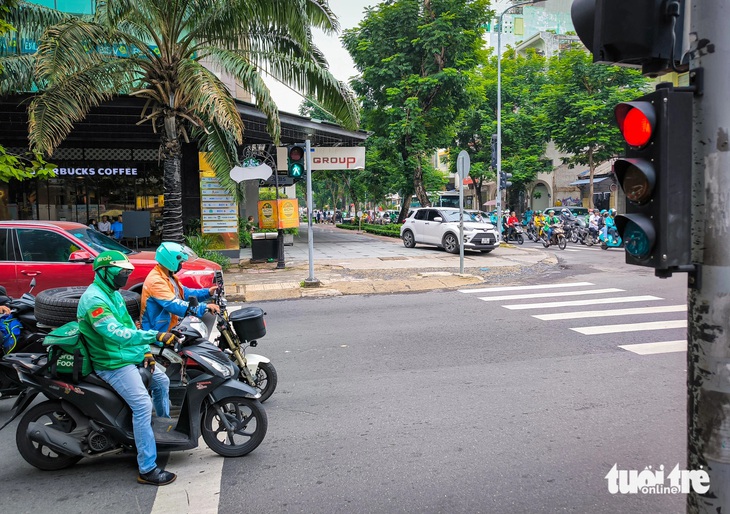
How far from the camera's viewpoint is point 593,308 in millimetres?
10211

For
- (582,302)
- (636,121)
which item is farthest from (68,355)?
(582,302)

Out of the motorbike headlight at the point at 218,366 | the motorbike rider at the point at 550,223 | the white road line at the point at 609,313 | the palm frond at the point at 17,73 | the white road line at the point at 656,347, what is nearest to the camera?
the motorbike headlight at the point at 218,366

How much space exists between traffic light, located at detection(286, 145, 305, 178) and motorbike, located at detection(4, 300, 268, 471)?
971 centimetres

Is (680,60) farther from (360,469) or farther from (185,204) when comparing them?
(185,204)

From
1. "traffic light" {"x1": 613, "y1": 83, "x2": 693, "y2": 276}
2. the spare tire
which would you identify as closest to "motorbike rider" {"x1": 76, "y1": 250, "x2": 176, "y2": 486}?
the spare tire

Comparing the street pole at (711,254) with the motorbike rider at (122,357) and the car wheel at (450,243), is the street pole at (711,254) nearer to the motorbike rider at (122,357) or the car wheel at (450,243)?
the motorbike rider at (122,357)

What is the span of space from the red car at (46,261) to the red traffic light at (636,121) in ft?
22.2

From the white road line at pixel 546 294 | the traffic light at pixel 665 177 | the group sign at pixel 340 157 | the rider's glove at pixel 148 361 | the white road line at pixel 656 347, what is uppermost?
the group sign at pixel 340 157

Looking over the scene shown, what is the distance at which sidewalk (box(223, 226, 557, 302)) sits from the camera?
42.4ft

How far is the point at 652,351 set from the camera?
7227 millimetres

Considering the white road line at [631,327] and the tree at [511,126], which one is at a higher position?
the tree at [511,126]

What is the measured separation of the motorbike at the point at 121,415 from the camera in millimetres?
4043

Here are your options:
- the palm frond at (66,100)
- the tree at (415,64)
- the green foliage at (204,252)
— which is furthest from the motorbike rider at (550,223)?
the palm frond at (66,100)

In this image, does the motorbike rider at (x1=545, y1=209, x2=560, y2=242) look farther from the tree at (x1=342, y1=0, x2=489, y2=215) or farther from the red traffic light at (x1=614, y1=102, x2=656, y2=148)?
the red traffic light at (x1=614, y1=102, x2=656, y2=148)
